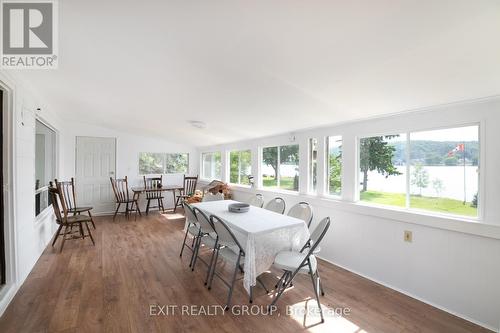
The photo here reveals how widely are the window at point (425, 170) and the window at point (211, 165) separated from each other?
4.35m

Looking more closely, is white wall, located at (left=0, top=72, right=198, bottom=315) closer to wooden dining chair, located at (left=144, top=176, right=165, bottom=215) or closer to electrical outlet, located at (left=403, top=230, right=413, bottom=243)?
wooden dining chair, located at (left=144, top=176, right=165, bottom=215)

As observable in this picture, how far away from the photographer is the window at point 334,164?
11.2 ft

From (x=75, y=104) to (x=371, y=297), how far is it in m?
5.33

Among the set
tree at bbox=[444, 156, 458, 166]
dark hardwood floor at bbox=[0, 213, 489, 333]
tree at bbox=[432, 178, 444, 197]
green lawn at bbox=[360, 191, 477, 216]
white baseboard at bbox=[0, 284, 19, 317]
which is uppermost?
tree at bbox=[444, 156, 458, 166]

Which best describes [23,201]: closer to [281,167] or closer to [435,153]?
[281,167]

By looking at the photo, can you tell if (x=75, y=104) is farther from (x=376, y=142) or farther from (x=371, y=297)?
(x=371, y=297)

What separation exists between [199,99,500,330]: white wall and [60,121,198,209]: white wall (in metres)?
5.17

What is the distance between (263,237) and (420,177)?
6.24 ft

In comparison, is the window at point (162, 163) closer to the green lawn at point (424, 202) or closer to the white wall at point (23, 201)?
the white wall at point (23, 201)

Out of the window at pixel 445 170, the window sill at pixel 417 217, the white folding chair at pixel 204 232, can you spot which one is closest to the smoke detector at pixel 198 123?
the white folding chair at pixel 204 232

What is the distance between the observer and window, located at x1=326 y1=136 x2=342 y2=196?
11.2 feet

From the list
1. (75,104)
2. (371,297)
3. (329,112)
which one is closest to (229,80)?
(329,112)

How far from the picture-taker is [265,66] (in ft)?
6.65

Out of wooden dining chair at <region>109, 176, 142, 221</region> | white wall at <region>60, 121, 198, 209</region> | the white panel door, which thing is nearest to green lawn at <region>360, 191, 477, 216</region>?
wooden dining chair at <region>109, 176, 142, 221</region>
